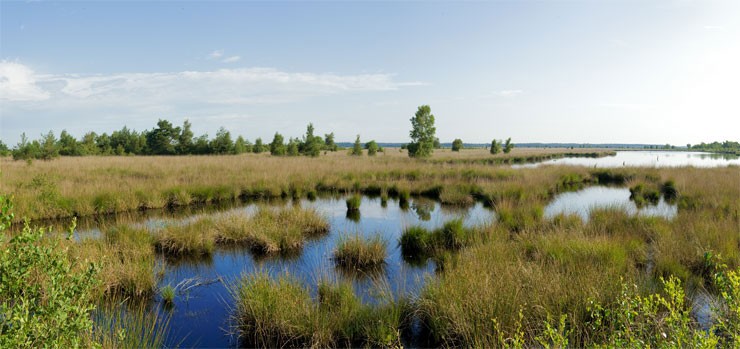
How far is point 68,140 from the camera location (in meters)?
47.7

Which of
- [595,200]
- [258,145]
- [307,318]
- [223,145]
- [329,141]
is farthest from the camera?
[329,141]

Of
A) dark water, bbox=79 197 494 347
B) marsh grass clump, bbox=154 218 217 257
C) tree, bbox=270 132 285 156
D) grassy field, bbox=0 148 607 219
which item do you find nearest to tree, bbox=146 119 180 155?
tree, bbox=270 132 285 156

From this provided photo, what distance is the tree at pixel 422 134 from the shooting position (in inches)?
1308

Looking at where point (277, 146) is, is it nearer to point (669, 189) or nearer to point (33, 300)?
point (669, 189)

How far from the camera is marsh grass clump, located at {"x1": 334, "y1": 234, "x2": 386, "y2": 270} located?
23.8ft

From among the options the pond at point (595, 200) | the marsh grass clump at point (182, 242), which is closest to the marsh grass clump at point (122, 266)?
the marsh grass clump at point (182, 242)

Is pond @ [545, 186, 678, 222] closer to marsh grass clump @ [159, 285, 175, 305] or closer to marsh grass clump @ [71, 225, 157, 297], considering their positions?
marsh grass clump @ [159, 285, 175, 305]

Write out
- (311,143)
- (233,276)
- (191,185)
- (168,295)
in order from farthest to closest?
(311,143) < (191,185) < (233,276) < (168,295)

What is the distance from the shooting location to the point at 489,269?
17.2ft

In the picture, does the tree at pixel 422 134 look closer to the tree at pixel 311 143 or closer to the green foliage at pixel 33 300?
the tree at pixel 311 143

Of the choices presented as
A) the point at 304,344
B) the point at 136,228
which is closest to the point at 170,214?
the point at 136,228

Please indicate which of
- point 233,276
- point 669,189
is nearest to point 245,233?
point 233,276

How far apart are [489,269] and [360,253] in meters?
2.88

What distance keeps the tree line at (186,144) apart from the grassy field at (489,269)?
1915cm
